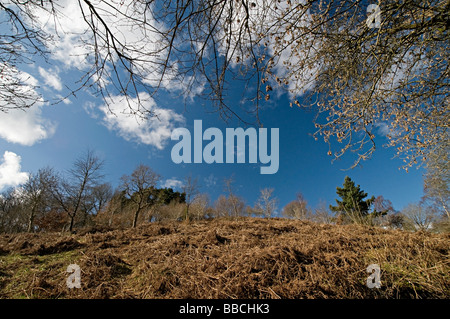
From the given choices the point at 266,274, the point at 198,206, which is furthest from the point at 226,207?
the point at 266,274

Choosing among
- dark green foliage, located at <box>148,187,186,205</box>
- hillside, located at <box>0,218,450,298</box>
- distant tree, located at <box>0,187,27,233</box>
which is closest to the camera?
hillside, located at <box>0,218,450,298</box>

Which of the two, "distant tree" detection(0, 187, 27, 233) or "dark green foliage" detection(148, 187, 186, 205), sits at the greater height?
"dark green foliage" detection(148, 187, 186, 205)

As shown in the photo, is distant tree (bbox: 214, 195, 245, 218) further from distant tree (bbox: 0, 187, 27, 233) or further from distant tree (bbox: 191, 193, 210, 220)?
distant tree (bbox: 0, 187, 27, 233)

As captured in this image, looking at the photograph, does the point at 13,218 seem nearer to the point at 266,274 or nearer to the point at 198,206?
the point at 198,206

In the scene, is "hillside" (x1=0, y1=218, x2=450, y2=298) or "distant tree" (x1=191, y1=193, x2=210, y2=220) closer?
"hillside" (x1=0, y1=218, x2=450, y2=298)

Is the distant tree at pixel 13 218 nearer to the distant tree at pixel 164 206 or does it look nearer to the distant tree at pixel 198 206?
the distant tree at pixel 164 206

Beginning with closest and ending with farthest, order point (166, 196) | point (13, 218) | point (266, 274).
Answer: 1. point (266, 274)
2. point (13, 218)
3. point (166, 196)

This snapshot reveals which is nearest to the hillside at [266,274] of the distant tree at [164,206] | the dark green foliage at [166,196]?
the distant tree at [164,206]

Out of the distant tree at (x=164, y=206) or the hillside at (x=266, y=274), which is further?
the distant tree at (x=164, y=206)

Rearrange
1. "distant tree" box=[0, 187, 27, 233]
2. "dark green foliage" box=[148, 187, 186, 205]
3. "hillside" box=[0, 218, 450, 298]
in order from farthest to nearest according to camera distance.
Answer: "dark green foliage" box=[148, 187, 186, 205] < "distant tree" box=[0, 187, 27, 233] < "hillside" box=[0, 218, 450, 298]

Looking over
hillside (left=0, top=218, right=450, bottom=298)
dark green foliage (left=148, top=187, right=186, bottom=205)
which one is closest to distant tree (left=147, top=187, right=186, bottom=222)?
dark green foliage (left=148, top=187, right=186, bottom=205)
